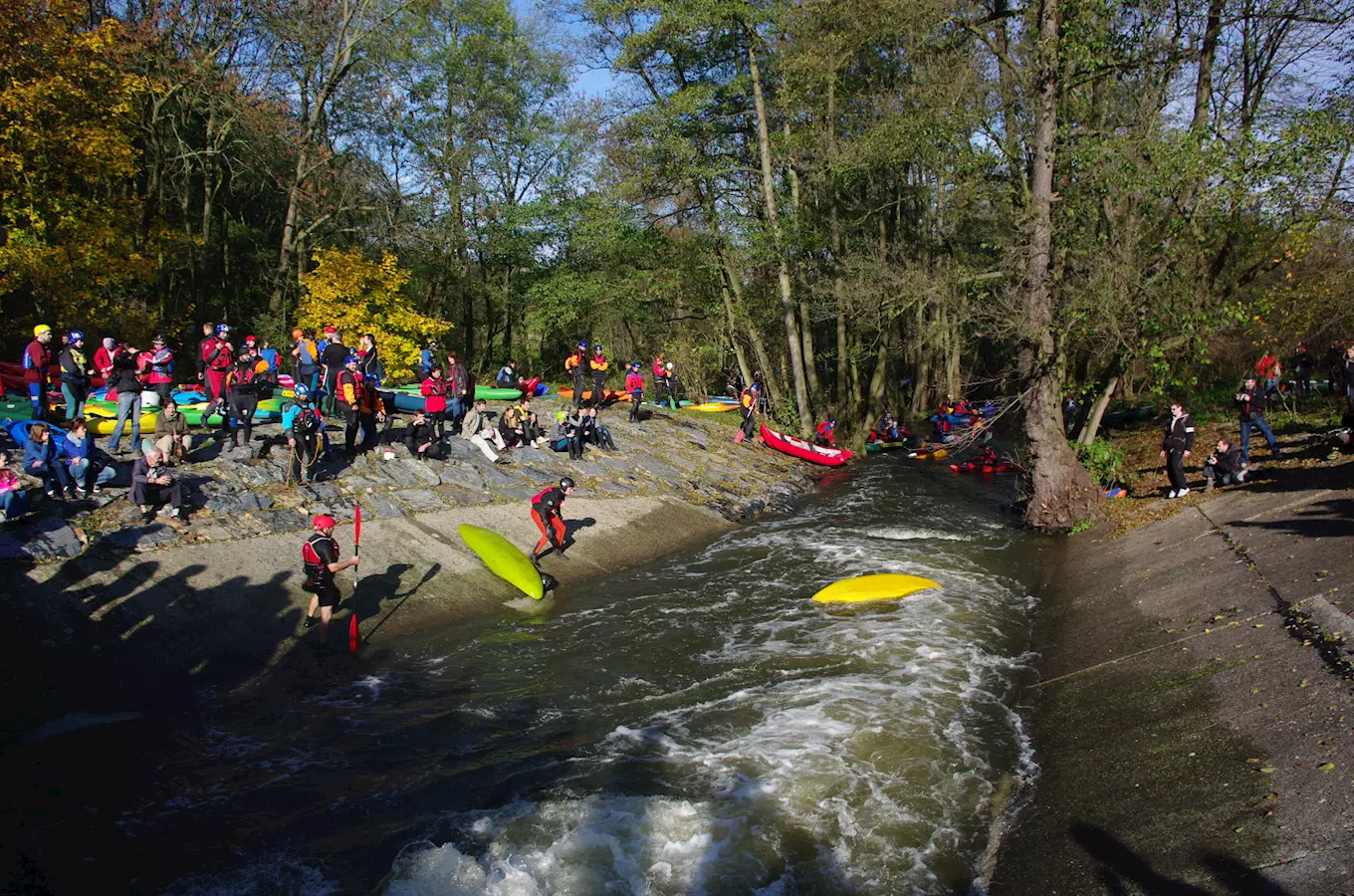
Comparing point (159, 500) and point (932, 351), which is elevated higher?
point (932, 351)

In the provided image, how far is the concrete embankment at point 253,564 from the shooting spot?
9039 millimetres

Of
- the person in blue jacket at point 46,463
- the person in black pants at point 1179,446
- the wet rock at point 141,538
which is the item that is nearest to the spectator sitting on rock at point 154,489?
the wet rock at point 141,538

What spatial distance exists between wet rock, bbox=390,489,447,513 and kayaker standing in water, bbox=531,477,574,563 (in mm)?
1776

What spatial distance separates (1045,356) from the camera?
15.5m

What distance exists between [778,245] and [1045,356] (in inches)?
544

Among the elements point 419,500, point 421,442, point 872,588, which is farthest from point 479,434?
point 872,588

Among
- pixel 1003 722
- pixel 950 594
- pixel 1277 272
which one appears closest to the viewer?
pixel 1003 722

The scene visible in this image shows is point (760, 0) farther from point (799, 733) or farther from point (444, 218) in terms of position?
point (799, 733)

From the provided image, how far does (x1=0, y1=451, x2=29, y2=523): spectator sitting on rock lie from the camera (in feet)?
32.6

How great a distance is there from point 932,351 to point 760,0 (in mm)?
17813

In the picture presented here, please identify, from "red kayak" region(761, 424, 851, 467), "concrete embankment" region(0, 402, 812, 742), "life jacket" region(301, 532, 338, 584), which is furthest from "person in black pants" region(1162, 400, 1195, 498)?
"life jacket" region(301, 532, 338, 584)

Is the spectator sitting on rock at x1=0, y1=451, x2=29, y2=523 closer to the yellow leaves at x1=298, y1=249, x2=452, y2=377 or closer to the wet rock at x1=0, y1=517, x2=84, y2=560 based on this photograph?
the wet rock at x1=0, y1=517, x2=84, y2=560

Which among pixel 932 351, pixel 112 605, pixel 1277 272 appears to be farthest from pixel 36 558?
pixel 932 351

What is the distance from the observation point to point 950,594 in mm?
12367
